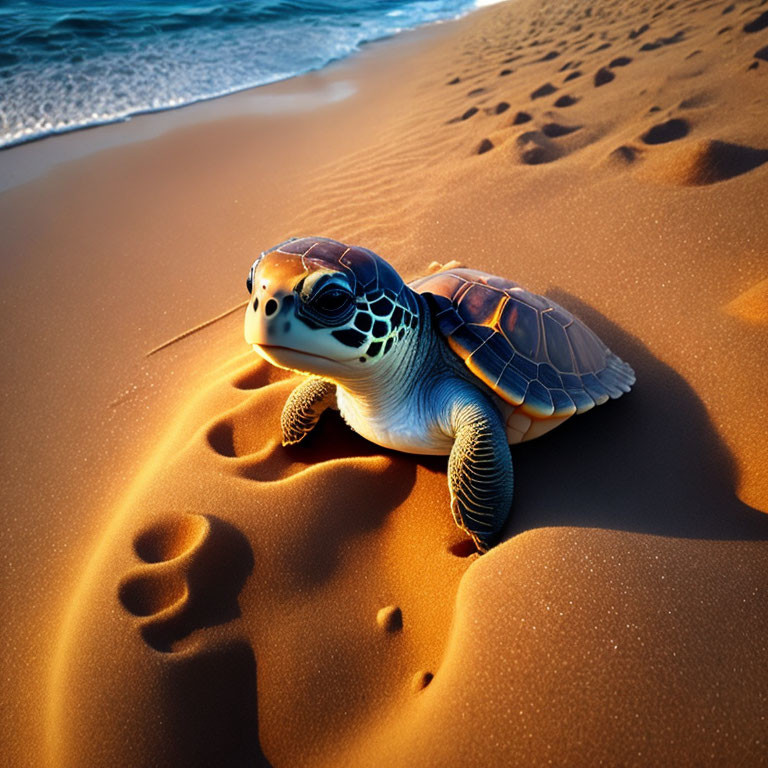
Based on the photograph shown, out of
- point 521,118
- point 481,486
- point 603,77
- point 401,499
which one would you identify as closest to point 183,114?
point 521,118

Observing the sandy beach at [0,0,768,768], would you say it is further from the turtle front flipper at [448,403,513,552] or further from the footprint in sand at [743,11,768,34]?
the footprint in sand at [743,11,768,34]

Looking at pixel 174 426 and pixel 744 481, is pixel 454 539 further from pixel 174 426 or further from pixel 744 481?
pixel 174 426

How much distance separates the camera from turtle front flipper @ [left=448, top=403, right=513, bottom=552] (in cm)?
164

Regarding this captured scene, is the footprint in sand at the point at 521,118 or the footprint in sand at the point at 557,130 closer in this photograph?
the footprint in sand at the point at 557,130

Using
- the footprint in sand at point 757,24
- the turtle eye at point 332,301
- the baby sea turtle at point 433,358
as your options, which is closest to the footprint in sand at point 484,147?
the baby sea turtle at point 433,358

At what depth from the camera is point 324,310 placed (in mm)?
1562

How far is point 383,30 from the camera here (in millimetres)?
11758

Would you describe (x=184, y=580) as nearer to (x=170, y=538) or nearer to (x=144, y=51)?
(x=170, y=538)

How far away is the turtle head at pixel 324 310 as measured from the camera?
5.01 feet

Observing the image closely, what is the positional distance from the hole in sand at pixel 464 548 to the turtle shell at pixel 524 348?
55 cm

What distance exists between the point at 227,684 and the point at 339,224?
→ 3.54 m

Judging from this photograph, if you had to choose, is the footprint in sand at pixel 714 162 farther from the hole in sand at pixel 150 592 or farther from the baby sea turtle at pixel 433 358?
the hole in sand at pixel 150 592

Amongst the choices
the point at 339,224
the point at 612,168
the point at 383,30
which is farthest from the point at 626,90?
the point at 383,30

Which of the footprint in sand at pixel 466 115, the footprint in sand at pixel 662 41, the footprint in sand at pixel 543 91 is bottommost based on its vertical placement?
the footprint in sand at pixel 466 115
